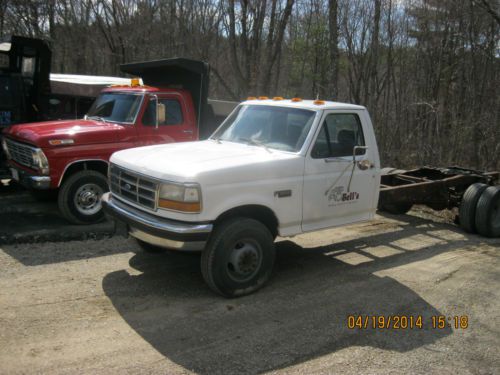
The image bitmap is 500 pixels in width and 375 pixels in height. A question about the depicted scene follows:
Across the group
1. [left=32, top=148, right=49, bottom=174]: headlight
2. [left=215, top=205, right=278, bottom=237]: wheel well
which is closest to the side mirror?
[left=215, top=205, right=278, bottom=237]: wheel well

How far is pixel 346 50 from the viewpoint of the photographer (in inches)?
704

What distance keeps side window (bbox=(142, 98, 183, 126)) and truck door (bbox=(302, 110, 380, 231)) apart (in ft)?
10.4

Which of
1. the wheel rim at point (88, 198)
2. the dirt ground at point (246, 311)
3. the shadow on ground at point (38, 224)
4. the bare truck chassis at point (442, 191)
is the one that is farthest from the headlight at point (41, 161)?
the bare truck chassis at point (442, 191)

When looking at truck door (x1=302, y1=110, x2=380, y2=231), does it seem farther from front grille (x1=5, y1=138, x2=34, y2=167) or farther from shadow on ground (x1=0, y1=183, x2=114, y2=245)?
front grille (x1=5, y1=138, x2=34, y2=167)

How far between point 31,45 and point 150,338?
8061 millimetres

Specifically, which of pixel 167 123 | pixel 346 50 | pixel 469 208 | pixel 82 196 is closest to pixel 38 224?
pixel 82 196

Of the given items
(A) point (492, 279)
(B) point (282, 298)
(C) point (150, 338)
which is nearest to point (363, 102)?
(A) point (492, 279)

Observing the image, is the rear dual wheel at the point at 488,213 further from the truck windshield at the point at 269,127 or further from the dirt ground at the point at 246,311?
the truck windshield at the point at 269,127

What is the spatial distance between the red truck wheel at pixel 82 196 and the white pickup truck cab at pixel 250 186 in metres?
1.93

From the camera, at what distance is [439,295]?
211 inches

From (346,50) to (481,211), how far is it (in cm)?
1146

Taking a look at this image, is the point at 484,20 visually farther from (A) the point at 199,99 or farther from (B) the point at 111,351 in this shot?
(B) the point at 111,351

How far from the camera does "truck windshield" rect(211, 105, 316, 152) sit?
554 cm

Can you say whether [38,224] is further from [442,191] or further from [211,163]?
[442,191]
